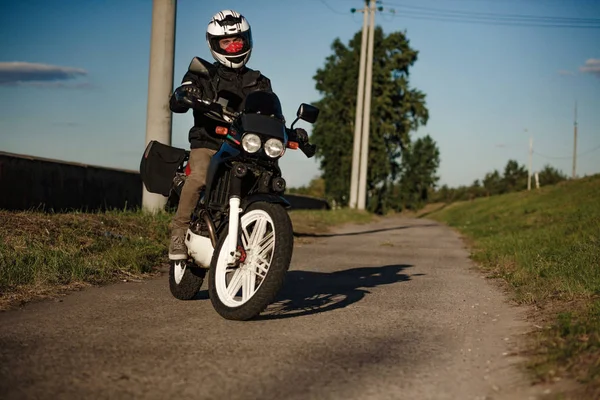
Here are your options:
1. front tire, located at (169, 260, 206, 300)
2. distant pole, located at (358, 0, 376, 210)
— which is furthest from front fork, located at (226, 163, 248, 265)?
distant pole, located at (358, 0, 376, 210)

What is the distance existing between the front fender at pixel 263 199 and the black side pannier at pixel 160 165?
1.08 meters

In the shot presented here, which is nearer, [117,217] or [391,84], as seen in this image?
[117,217]

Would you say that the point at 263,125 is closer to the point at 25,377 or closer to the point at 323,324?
the point at 323,324

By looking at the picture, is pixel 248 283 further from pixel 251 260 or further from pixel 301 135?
pixel 301 135

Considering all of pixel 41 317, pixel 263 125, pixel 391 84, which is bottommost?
pixel 41 317

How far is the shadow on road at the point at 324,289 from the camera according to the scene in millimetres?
5359

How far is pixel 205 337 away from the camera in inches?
162

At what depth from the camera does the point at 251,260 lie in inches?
187

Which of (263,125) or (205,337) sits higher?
(263,125)

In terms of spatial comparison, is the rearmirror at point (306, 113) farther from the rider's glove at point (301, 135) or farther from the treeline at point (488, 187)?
A: the treeline at point (488, 187)

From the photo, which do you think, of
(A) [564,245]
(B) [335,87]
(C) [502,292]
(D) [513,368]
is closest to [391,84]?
(B) [335,87]

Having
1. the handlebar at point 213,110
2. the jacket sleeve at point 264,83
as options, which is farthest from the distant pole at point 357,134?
the handlebar at point 213,110

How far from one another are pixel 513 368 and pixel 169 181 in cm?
313

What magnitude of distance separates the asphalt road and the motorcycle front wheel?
0.47 ft
